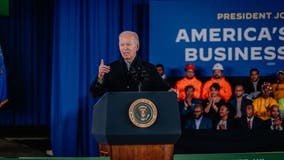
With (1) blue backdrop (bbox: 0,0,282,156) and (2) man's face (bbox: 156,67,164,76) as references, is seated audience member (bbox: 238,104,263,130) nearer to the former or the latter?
(2) man's face (bbox: 156,67,164,76)

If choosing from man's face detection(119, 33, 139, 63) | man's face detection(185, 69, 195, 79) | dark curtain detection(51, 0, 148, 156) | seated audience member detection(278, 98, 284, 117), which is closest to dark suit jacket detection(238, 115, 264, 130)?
seated audience member detection(278, 98, 284, 117)

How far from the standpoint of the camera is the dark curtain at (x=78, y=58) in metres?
5.98

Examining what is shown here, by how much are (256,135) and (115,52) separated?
210 centimetres

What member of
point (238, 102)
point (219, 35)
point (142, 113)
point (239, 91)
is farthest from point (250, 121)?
point (142, 113)

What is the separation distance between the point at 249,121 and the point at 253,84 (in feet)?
1.54

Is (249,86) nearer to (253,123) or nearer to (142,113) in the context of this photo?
(253,123)

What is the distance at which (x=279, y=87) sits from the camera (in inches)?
215

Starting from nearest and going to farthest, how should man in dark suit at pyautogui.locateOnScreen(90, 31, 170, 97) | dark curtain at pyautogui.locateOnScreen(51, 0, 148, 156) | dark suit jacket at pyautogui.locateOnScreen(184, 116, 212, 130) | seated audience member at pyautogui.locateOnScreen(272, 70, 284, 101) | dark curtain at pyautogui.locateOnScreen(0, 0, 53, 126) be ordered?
man in dark suit at pyautogui.locateOnScreen(90, 31, 170, 97)
dark suit jacket at pyautogui.locateOnScreen(184, 116, 212, 130)
seated audience member at pyautogui.locateOnScreen(272, 70, 284, 101)
dark curtain at pyautogui.locateOnScreen(51, 0, 148, 156)
dark curtain at pyautogui.locateOnScreen(0, 0, 53, 126)

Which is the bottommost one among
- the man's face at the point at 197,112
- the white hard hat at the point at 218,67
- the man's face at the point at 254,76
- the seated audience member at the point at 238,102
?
the man's face at the point at 197,112

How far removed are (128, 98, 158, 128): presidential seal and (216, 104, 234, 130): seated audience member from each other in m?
3.56

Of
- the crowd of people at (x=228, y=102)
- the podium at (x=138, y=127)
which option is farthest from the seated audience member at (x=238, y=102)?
the podium at (x=138, y=127)

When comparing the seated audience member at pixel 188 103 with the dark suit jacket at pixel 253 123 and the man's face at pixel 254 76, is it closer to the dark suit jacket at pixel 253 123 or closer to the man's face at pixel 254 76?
the dark suit jacket at pixel 253 123

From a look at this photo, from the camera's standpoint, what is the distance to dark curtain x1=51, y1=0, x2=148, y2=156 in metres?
5.98

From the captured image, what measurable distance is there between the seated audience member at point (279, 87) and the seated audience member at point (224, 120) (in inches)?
23.8
